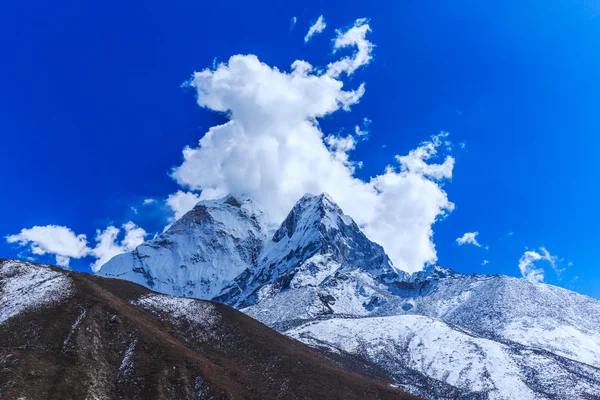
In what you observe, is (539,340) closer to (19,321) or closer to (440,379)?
(440,379)

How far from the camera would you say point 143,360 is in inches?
2586

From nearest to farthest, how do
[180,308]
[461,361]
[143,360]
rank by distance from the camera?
1. [143,360]
2. [180,308]
3. [461,361]

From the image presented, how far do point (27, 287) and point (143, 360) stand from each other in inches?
1145

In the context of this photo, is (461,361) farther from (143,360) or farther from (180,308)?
(143,360)

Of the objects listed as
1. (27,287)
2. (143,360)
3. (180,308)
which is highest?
(180,308)

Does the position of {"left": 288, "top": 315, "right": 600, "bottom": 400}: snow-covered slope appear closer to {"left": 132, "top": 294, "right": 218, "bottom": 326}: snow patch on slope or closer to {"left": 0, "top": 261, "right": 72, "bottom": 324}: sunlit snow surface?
{"left": 132, "top": 294, "right": 218, "bottom": 326}: snow patch on slope

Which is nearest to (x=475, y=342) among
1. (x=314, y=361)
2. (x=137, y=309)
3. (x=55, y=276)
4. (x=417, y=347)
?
(x=417, y=347)

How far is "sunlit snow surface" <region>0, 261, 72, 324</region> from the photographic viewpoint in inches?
2842

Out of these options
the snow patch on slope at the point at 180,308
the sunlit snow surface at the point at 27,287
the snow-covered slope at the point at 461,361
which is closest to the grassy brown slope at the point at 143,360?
the snow patch on slope at the point at 180,308

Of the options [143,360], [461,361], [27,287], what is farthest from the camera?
[461,361]

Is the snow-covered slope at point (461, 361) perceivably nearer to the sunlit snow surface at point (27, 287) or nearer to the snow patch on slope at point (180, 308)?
Result: the snow patch on slope at point (180, 308)

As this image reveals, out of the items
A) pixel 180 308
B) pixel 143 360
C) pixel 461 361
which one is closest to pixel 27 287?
pixel 180 308

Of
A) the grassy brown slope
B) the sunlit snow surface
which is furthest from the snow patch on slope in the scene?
the sunlit snow surface

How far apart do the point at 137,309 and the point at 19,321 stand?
21.9m
